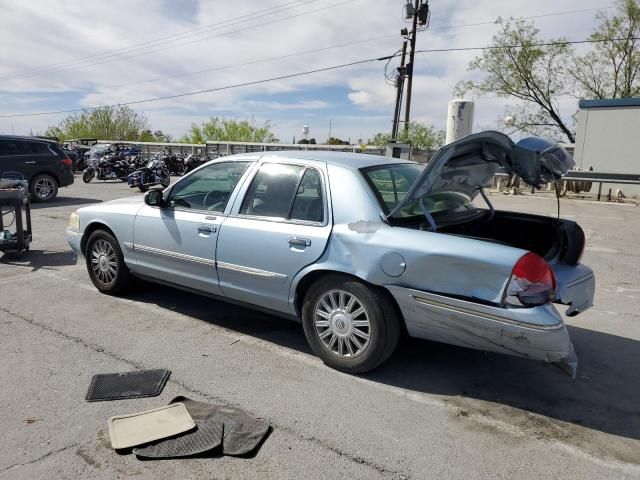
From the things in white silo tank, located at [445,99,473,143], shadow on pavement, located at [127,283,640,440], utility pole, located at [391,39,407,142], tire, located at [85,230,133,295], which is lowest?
shadow on pavement, located at [127,283,640,440]

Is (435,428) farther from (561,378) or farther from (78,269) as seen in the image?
(78,269)

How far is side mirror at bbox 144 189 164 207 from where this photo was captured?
4.96m

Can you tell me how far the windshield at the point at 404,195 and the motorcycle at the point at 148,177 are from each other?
15.5 m

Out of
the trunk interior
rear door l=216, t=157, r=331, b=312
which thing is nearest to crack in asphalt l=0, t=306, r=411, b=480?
rear door l=216, t=157, r=331, b=312

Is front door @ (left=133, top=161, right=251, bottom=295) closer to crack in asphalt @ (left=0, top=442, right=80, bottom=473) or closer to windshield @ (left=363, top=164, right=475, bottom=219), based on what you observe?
windshield @ (left=363, top=164, right=475, bottom=219)

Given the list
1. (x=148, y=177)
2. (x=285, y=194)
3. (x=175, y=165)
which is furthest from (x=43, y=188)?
(x=285, y=194)

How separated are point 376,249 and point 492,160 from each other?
126 centimetres

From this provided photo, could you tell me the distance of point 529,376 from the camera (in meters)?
3.89

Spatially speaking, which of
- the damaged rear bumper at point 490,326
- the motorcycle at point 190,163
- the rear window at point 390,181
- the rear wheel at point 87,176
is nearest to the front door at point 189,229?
the rear window at point 390,181

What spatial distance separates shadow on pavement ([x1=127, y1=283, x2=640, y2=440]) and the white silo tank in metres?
13.2

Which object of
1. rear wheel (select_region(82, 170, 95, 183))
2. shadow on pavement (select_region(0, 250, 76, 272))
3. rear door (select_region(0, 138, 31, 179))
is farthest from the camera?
rear wheel (select_region(82, 170, 95, 183))

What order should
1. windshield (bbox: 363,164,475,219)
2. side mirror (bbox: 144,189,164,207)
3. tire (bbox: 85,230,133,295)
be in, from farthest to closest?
tire (bbox: 85,230,133,295), side mirror (bbox: 144,189,164,207), windshield (bbox: 363,164,475,219)

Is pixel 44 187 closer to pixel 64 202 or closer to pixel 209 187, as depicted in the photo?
pixel 64 202

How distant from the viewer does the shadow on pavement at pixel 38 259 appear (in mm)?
7173
